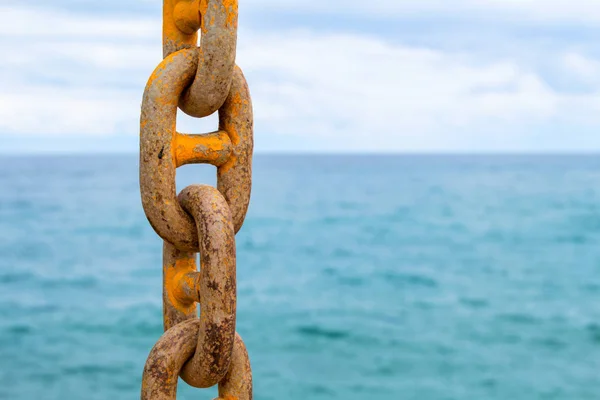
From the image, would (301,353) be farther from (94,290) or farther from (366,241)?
(366,241)

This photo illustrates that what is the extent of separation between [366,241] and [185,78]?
25857 mm

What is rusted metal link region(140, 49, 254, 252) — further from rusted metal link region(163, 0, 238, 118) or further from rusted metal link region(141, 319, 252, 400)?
rusted metal link region(141, 319, 252, 400)

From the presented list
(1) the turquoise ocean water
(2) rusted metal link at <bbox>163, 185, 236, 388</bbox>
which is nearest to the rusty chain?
(2) rusted metal link at <bbox>163, 185, 236, 388</bbox>

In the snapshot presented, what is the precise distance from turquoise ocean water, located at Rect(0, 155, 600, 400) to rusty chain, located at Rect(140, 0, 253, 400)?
8575mm

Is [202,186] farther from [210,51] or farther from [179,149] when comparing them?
[210,51]

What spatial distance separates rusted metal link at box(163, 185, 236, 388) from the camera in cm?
153

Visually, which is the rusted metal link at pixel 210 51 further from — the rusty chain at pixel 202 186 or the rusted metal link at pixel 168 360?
the rusted metal link at pixel 168 360

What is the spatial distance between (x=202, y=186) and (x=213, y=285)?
217 mm

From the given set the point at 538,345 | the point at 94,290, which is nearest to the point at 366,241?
the point at 94,290

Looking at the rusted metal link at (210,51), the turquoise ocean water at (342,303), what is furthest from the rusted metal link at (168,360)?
the turquoise ocean water at (342,303)

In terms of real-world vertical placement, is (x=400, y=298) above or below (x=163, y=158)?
below

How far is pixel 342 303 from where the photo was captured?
54.2ft

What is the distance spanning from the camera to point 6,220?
32.3 m

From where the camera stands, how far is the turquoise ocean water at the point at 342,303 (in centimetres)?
1153
